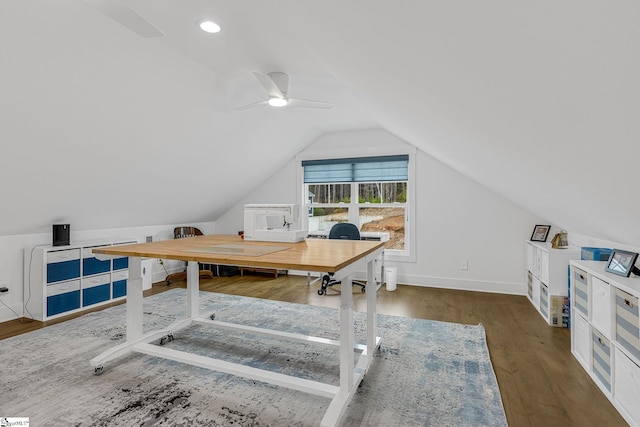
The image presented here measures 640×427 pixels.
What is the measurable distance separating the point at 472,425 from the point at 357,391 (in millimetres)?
661

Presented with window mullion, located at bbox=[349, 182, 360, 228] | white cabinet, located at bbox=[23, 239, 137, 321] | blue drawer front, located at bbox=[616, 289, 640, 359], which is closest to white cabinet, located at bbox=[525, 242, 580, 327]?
blue drawer front, located at bbox=[616, 289, 640, 359]

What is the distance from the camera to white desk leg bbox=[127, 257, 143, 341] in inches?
94.8

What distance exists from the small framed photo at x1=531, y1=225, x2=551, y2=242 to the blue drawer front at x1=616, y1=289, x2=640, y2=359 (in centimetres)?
221

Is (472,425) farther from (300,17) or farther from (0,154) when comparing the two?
(0,154)

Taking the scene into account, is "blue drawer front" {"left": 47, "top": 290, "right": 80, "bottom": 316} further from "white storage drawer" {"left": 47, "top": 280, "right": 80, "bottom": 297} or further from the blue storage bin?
the blue storage bin

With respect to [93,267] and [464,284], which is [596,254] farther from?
[93,267]

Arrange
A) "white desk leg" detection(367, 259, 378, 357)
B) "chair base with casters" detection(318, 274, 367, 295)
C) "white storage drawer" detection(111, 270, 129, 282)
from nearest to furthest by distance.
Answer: "white desk leg" detection(367, 259, 378, 357) < "white storage drawer" detection(111, 270, 129, 282) < "chair base with casters" detection(318, 274, 367, 295)

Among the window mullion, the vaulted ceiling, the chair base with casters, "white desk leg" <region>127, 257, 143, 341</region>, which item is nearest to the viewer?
the vaulted ceiling

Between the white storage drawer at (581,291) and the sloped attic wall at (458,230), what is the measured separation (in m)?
1.82

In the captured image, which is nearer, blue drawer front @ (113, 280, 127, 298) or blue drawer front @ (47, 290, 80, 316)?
blue drawer front @ (47, 290, 80, 316)

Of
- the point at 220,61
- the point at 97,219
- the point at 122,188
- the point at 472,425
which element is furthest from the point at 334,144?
the point at 472,425

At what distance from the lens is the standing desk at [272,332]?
1708 mm

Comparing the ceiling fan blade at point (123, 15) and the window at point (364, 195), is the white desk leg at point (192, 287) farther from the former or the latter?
the window at point (364, 195)

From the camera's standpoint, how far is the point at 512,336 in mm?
2779
